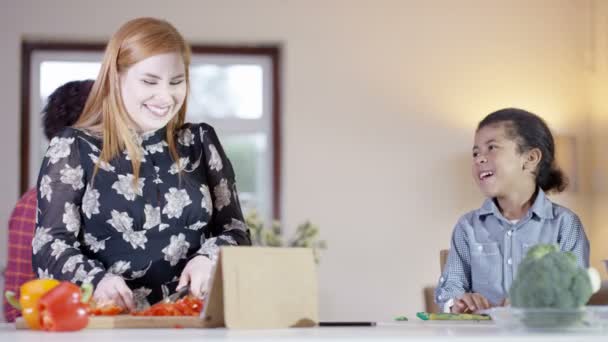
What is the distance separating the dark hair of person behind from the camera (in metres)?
2.90

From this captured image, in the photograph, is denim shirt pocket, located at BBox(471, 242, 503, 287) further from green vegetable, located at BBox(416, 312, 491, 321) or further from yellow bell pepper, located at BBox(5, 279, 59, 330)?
yellow bell pepper, located at BBox(5, 279, 59, 330)

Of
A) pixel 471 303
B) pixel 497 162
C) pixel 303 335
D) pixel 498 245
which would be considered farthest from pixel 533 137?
pixel 303 335

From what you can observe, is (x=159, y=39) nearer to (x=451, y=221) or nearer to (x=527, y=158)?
(x=527, y=158)

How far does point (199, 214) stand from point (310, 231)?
3.66 metres

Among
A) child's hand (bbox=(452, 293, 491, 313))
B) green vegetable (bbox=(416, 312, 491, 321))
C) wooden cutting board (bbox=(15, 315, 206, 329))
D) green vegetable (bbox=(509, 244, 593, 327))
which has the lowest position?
child's hand (bbox=(452, 293, 491, 313))

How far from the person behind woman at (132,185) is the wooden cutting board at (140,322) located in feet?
1.08

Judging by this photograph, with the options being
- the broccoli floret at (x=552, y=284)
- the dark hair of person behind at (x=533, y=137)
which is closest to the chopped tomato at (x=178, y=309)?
the broccoli floret at (x=552, y=284)

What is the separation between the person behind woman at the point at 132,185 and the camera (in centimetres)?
212

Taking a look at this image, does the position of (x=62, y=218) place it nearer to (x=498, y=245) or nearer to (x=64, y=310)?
(x=64, y=310)

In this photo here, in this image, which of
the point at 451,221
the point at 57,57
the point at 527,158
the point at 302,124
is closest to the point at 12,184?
the point at 57,57

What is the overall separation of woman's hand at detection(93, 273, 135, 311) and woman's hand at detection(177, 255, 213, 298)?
0.13 meters

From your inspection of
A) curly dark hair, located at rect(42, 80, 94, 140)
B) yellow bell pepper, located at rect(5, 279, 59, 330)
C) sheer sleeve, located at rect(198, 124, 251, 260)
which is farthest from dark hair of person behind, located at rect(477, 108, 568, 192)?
yellow bell pepper, located at rect(5, 279, 59, 330)

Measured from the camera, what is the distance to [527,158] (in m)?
2.90

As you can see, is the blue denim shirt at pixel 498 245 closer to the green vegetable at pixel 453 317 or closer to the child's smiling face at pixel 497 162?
the child's smiling face at pixel 497 162
